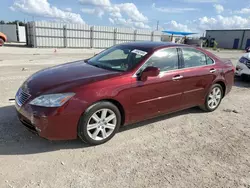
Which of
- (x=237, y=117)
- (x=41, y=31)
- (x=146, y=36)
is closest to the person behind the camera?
(x=237, y=117)

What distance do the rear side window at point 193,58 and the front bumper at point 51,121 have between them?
8.28ft

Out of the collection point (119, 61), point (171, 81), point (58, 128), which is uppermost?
point (119, 61)

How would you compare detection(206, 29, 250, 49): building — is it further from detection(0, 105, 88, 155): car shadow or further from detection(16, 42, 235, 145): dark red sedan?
detection(0, 105, 88, 155): car shadow

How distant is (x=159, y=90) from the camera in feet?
12.9

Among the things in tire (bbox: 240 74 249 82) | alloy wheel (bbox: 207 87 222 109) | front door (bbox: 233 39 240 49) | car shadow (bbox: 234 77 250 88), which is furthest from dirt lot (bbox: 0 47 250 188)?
front door (bbox: 233 39 240 49)

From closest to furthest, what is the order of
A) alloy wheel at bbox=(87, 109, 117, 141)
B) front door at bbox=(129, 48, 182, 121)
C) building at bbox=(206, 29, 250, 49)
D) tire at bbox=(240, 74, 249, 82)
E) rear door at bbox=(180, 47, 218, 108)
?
alloy wheel at bbox=(87, 109, 117, 141)
front door at bbox=(129, 48, 182, 121)
rear door at bbox=(180, 47, 218, 108)
tire at bbox=(240, 74, 249, 82)
building at bbox=(206, 29, 250, 49)

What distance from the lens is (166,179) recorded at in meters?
2.74

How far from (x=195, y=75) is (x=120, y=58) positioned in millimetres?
1566

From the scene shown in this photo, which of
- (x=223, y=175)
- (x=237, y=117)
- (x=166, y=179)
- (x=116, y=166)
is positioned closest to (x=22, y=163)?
(x=116, y=166)

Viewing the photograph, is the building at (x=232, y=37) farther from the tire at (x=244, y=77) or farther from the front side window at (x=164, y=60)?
the front side window at (x=164, y=60)

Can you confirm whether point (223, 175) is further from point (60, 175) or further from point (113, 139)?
point (60, 175)

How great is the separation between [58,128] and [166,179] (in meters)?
1.58

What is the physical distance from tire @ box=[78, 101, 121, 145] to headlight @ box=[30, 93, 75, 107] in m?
0.35

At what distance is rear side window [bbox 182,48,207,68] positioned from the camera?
4.44 meters
